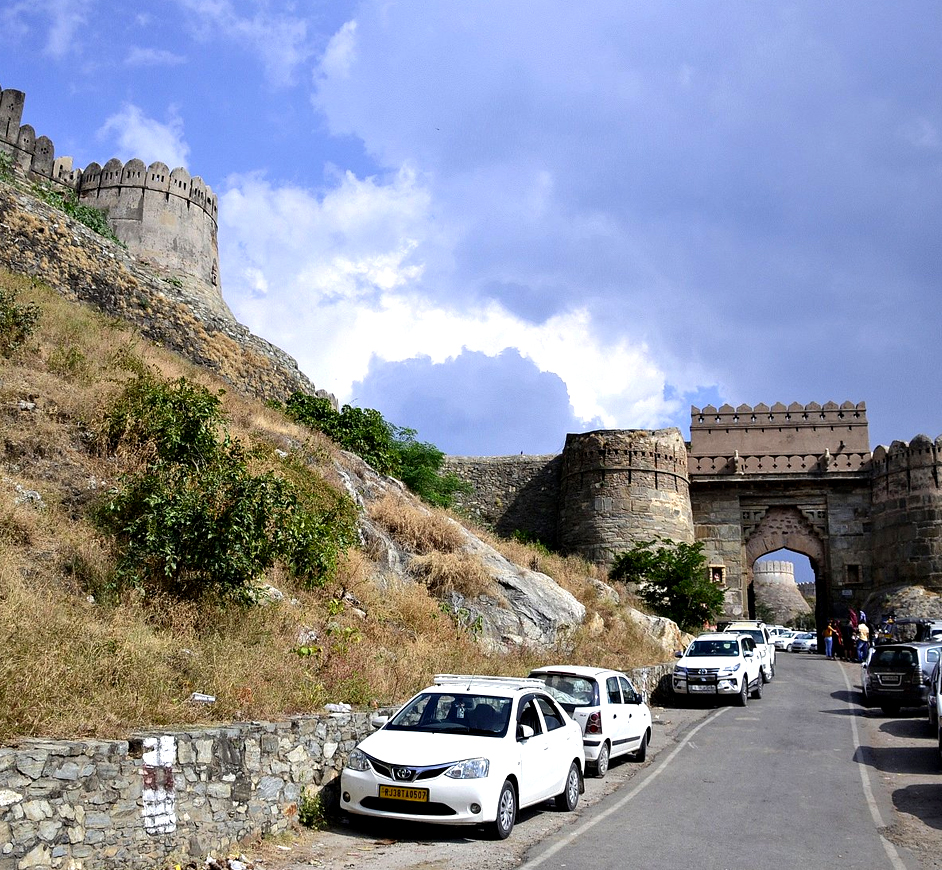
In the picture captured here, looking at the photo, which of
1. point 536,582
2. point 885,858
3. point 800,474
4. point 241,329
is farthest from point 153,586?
point 800,474

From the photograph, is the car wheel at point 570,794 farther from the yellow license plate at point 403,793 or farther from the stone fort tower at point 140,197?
the stone fort tower at point 140,197

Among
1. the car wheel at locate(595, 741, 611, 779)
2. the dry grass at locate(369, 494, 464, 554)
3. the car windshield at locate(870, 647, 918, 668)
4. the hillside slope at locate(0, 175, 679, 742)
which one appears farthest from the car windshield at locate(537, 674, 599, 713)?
the car windshield at locate(870, 647, 918, 668)

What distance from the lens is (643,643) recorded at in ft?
70.1

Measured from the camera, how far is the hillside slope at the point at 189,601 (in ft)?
23.9

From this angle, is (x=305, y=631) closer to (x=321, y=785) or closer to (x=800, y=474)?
(x=321, y=785)

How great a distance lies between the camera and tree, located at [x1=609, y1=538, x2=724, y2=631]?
26.9 meters

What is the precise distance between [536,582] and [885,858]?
11.6 m

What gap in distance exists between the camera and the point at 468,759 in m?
7.62

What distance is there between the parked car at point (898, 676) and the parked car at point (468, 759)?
10504 mm

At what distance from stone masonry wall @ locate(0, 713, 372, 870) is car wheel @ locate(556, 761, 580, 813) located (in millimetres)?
2584

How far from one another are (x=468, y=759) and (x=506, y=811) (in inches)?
26.3

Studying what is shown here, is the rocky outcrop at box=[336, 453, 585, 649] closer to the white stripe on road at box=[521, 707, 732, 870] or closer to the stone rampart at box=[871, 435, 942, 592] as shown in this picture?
the white stripe on road at box=[521, 707, 732, 870]

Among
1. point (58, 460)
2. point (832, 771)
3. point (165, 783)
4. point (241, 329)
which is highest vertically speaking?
point (241, 329)

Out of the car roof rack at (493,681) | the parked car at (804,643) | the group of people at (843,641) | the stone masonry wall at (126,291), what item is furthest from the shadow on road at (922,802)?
the parked car at (804,643)
